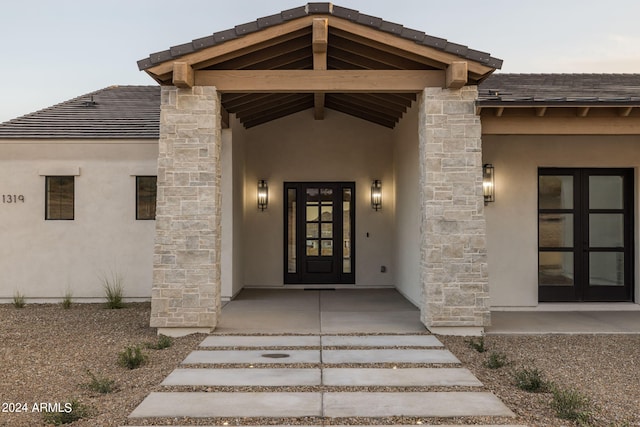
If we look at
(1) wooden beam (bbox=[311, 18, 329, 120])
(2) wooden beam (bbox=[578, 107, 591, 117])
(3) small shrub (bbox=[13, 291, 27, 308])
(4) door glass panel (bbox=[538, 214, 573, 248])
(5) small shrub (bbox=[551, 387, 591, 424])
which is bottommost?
(3) small shrub (bbox=[13, 291, 27, 308])

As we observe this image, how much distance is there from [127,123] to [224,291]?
4.35 metres

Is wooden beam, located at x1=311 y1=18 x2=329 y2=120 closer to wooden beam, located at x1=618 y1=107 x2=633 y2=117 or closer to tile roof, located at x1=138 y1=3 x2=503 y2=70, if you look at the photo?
tile roof, located at x1=138 y1=3 x2=503 y2=70

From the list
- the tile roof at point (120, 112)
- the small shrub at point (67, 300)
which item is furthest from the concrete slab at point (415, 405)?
the small shrub at point (67, 300)

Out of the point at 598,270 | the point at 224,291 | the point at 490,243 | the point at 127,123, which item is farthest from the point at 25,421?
the point at 598,270

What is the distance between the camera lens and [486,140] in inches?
337

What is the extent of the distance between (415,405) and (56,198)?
348 inches

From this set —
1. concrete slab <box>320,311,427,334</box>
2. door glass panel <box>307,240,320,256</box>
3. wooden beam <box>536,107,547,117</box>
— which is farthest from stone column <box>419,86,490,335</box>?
door glass panel <box>307,240,320,256</box>

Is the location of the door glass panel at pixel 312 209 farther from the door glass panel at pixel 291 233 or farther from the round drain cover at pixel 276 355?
the round drain cover at pixel 276 355

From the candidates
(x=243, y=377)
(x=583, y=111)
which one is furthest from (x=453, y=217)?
(x=243, y=377)

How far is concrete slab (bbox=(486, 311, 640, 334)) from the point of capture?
704 centimetres

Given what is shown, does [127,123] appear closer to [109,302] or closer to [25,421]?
[109,302]

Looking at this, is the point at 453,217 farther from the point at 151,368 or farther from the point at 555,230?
the point at 151,368

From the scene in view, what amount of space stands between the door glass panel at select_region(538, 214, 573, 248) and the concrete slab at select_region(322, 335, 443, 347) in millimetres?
3463

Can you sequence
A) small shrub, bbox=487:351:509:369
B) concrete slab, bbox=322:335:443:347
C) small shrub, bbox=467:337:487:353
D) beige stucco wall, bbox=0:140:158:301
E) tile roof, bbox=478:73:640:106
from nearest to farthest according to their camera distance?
small shrub, bbox=487:351:509:369 → small shrub, bbox=467:337:487:353 → concrete slab, bbox=322:335:443:347 → tile roof, bbox=478:73:640:106 → beige stucco wall, bbox=0:140:158:301
